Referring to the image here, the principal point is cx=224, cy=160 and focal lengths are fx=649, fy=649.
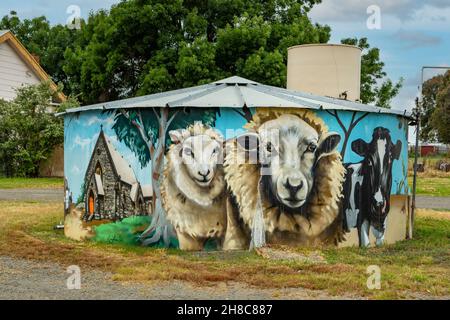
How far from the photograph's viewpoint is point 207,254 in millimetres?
10969

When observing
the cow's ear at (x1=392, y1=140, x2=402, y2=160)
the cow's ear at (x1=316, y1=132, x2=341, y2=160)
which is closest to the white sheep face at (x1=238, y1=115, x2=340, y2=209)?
the cow's ear at (x1=316, y1=132, x2=341, y2=160)

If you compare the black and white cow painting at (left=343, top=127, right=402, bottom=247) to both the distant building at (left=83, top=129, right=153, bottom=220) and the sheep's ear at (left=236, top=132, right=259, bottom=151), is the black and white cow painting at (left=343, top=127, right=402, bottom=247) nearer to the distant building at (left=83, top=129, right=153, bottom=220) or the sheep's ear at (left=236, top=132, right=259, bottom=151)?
the sheep's ear at (left=236, top=132, right=259, bottom=151)

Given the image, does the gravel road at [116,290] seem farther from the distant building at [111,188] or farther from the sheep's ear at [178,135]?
the sheep's ear at [178,135]

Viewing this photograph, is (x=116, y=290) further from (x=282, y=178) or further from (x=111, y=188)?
(x=282, y=178)

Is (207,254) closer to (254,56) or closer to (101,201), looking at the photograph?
Result: (101,201)

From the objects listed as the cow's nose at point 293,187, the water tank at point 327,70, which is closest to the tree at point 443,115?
the water tank at point 327,70

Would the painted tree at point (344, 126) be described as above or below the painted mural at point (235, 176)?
above

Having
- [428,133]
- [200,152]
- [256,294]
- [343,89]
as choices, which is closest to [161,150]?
[200,152]

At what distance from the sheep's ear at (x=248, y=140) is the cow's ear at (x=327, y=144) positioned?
1.17m

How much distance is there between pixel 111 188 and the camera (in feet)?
39.5

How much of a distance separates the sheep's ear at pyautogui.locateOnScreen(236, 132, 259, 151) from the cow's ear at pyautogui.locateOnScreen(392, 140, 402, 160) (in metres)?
3.14

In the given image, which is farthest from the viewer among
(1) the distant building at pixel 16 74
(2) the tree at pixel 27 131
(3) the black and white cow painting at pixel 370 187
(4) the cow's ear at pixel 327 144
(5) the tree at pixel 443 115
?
(5) the tree at pixel 443 115

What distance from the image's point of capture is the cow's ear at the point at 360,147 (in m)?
11.9
